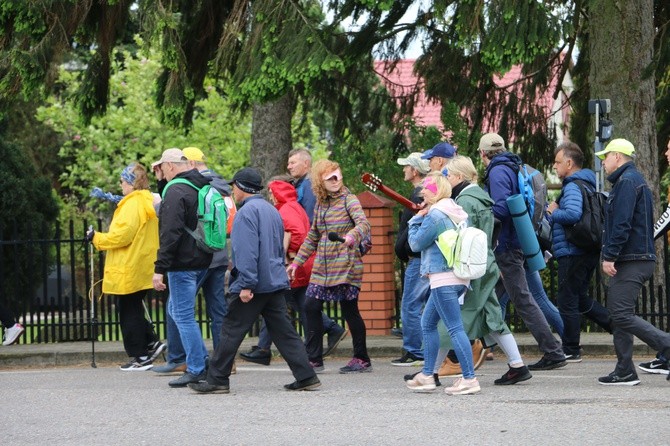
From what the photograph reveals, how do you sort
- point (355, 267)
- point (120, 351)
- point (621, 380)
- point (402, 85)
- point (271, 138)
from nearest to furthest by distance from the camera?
point (621, 380), point (355, 267), point (120, 351), point (271, 138), point (402, 85)

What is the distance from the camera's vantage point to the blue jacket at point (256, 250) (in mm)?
9820

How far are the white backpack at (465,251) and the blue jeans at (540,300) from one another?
6.49ft

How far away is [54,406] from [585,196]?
184 inches

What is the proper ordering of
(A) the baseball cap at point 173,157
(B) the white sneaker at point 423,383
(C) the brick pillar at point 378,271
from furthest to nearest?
(C) the brick pillar at point 378,271
(A) the baseball cap at point 173,157
(B) the white sneaker at point 423,383

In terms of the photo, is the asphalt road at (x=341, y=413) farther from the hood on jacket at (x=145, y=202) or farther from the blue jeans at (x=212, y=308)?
the hood on jacket at (x=145, y=202)

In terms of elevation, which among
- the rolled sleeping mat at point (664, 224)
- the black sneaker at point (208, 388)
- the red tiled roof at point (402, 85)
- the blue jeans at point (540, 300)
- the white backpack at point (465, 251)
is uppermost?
the red tiled roof at point (402, 85)

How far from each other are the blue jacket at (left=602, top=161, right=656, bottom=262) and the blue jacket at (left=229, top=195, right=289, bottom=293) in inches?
92.7

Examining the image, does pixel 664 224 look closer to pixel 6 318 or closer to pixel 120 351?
pixel 120 351

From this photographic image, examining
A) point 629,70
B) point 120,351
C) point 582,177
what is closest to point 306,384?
point 582,177

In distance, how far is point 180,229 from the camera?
10.3 metres

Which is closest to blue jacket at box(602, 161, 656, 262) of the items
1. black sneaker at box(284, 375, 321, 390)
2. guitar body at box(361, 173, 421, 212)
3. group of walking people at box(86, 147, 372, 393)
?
guitar body at box(361, 173, 421, 212)

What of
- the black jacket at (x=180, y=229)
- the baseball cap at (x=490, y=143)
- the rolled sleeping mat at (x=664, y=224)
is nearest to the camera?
the black jacket at (x=180, y=229)

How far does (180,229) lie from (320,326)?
1.67 m

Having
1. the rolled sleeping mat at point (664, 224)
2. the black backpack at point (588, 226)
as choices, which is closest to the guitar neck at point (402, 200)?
the black backpack at point (588, 226)
